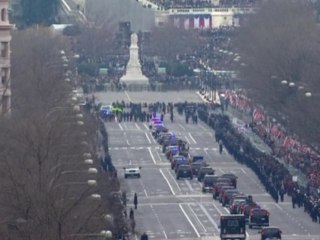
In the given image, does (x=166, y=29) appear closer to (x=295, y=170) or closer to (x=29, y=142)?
(x=295, y=170)

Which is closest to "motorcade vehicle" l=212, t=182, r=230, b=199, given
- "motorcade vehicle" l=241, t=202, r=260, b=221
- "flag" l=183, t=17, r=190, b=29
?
"motorcade vehicle" l=241, t=202, r=260, b=221

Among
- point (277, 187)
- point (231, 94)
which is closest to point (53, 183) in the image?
point (277, 187)

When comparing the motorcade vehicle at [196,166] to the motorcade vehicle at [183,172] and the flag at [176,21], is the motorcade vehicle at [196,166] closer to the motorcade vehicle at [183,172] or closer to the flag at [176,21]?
the motorcade vehicle at [183,172]

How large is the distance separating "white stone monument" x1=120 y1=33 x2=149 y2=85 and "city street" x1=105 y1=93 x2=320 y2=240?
26.1 m

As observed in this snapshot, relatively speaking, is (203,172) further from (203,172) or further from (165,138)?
(165,138)

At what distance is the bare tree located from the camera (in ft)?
292

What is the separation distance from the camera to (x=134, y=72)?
126688 millimetres

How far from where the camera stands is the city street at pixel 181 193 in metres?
64.7

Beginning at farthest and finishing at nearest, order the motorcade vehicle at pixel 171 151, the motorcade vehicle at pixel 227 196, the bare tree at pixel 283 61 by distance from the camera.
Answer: the bare tree at pixel 283 61, the motorcade vehicle at pixel 171 151, the motorcade vehicle at pixel 227 196

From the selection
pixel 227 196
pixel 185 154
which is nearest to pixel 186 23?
pixel 185 154

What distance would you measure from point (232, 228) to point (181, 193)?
40.0ft

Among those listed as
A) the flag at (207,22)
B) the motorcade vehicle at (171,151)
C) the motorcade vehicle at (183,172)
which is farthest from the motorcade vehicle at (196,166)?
the flag at (207,22)

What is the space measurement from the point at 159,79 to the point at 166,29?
814 inches

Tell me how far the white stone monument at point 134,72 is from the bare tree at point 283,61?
435 cm
